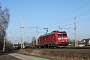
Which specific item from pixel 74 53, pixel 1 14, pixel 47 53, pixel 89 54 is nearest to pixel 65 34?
pixel 47 53

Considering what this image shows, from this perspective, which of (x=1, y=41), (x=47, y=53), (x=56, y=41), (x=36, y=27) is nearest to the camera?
(x=47, y=53)

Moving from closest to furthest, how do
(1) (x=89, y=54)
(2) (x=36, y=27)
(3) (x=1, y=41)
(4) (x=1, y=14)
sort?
1. (1) (x=89, y=54)
2. (4) (x=1, y=14)
3. (2) (x=36, y=27)
4. (3) (x=1, y=41)

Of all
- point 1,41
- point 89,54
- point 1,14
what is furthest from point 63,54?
point 1,41

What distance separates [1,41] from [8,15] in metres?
12.5

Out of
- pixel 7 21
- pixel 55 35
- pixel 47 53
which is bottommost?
pixel 47 53

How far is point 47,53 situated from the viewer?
29859mm

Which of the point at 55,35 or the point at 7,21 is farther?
the point at 7,21

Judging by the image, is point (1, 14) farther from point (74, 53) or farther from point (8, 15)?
point (74, 53)

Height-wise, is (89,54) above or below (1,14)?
below

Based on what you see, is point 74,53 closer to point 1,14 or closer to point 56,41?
point 56,41

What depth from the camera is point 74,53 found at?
19.7 meters

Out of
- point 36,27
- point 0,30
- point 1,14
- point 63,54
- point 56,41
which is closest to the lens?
point 63,54

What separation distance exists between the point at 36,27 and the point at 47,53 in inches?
1279

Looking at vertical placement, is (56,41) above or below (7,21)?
below
